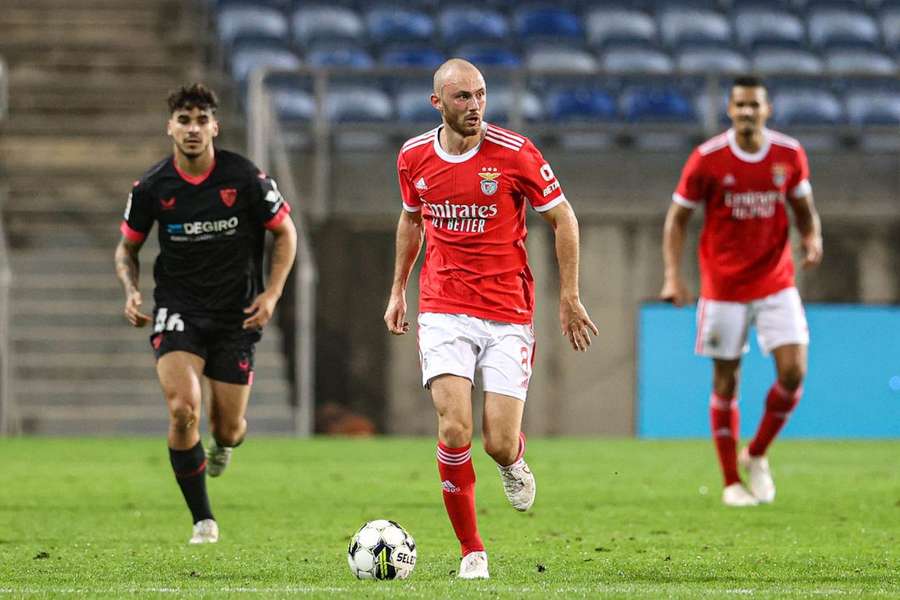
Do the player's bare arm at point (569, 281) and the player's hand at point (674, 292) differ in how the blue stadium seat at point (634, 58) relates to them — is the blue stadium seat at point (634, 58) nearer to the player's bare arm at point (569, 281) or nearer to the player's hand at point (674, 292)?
the player's hand at point (674, 292)

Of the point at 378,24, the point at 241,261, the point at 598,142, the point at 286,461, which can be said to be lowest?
the point at 286,461

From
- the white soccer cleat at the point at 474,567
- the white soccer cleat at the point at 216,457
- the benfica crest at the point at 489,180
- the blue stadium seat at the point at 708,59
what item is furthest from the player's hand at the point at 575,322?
the blue stadium seat at the point at 708,59

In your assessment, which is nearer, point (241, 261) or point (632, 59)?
point (241, 261)

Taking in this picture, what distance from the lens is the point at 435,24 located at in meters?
19.8

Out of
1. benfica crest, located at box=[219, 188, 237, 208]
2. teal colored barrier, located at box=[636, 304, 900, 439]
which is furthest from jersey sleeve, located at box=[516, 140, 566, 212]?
teal colored barrier, located at box=[636, 304, 900, 439]

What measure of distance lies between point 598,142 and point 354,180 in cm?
248

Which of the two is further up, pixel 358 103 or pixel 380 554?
pixel 358 103

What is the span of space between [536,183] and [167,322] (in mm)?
2216

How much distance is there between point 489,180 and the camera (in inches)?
247

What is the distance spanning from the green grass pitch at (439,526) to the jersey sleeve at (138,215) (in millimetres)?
1402

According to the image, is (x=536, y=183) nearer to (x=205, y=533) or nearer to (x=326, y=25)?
(x=205, y=533)

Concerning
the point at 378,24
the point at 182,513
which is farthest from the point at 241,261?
the point at 378,24

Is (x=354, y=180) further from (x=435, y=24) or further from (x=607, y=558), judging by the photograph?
(x=607, y=558)

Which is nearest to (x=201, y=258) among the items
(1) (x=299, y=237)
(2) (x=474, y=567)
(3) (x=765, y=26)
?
(2) (x=474, y=567)
